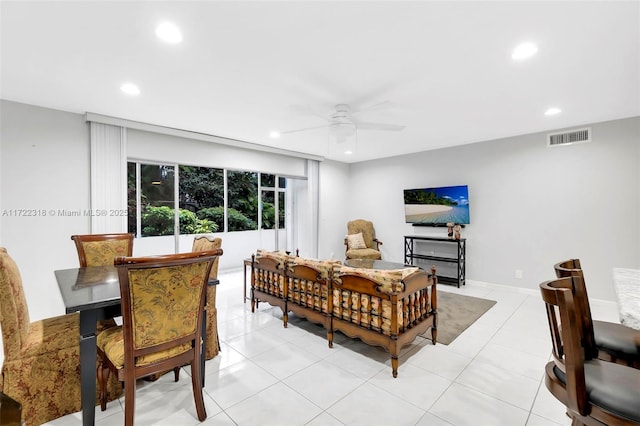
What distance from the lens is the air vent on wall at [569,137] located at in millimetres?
4039

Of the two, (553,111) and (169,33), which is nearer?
(169,33)

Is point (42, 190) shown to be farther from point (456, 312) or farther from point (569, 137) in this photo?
point (569, 137)

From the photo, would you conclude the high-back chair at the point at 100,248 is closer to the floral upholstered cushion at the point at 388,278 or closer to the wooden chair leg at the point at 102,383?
the wooden chair leg at the point at 102,383

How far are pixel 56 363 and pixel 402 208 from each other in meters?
5.73

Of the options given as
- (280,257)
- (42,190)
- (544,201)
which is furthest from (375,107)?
(42,190)

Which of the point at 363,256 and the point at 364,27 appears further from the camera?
the point at 363,256

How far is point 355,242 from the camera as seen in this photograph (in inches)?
245

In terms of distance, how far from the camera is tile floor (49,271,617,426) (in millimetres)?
1855

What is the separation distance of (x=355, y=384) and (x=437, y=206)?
4143mm

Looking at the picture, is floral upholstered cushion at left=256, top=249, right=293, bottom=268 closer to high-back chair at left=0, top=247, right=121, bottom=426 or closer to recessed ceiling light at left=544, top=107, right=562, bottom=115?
high-back chair at left=0, top=247, right=121, bottom=426

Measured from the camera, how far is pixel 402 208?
6191mm

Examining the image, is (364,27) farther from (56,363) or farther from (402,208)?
(402,208)

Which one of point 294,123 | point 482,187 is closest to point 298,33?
point 294,123

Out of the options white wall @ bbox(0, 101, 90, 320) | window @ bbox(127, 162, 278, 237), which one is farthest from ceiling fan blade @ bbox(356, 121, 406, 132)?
white wall @ bbox(0, 101, 90, 320)
